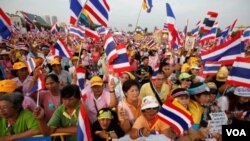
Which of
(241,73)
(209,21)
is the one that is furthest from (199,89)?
(209,21)

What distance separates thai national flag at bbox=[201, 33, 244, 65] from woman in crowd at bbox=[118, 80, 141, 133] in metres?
1.62

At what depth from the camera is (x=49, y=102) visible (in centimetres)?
496

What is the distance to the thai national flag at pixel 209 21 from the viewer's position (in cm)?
897

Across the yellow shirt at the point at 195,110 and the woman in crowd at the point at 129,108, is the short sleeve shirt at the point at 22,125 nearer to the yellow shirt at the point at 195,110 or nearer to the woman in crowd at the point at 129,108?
the woman in crowd at the point at 129,108

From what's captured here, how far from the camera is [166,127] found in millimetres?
3838

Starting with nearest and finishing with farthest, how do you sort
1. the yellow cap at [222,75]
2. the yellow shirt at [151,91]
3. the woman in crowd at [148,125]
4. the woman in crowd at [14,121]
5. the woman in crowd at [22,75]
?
the woman in crowd at [14,121] → the woman in crowd at [148,125] → the yellow shirt at [151,91] → the woman in crowd at [22,75] → the yellow cap at [222,75]

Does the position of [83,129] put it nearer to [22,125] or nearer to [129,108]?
[22,125]

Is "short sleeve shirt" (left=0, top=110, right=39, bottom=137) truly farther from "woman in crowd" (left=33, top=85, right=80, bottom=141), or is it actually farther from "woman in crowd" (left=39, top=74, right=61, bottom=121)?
"woman in crowd" (left=39, top=74, right=61, bottom=121)

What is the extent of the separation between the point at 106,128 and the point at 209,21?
20.4ft

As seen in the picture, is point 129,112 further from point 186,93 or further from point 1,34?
point 1,34

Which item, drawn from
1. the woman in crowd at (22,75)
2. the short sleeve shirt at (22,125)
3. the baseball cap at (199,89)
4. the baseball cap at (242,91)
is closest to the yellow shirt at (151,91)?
the baseball cap at (199,89)

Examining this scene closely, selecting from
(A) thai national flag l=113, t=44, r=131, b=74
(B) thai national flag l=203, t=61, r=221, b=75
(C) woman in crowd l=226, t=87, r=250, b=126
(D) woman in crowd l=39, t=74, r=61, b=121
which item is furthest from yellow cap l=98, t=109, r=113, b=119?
(B) thai national flag l=203, t=61, r=221, b=75

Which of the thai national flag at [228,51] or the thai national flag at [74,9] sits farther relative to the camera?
the thai national flag at [74,9]

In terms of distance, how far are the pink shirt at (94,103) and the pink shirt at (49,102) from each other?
0.59 meters
